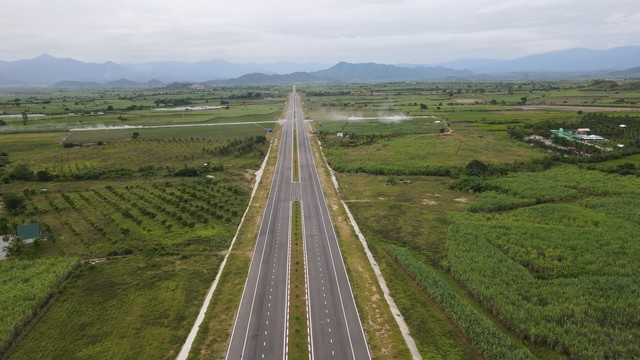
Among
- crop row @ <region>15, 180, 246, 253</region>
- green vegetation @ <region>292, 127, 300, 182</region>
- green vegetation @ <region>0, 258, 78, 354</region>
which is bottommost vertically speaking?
green vegetation @ <region>0, 258, 78, 354</region>

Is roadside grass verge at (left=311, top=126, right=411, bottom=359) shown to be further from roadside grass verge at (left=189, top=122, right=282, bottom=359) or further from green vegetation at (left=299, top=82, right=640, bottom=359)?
roadside grass verge at (left=189, top=122, right=282, bottom=359)

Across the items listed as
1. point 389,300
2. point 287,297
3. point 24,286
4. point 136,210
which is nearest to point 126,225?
point 136,210

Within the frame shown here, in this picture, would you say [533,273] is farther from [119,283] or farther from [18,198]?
[18,198]

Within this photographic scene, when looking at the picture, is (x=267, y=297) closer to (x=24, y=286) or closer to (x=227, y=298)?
(x=227, y=298)

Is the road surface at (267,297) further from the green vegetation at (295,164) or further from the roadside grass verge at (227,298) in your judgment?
the green vegetation at (295,164)

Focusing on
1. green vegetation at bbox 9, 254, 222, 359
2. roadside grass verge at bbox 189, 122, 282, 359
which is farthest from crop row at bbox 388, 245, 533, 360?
green vegetation at bbox 9, 254, 222, 359

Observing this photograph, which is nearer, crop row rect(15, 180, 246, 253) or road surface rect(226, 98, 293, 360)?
road surface rect(226, 98, 293, 360)

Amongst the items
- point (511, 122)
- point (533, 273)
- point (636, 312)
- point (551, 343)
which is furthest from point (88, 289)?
point (511, 122)

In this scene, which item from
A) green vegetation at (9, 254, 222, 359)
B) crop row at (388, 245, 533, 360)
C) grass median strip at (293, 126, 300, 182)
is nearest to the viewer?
crop row at (388, 245, 533, 360)
